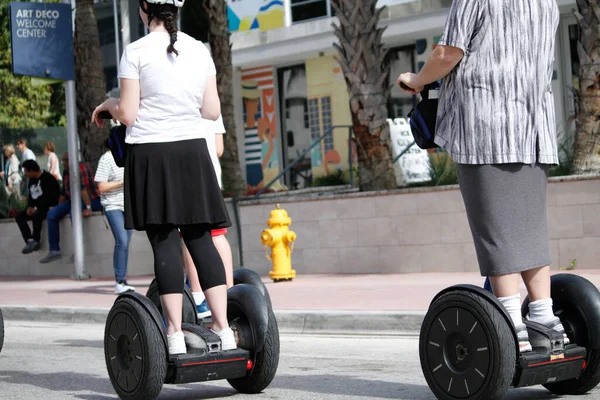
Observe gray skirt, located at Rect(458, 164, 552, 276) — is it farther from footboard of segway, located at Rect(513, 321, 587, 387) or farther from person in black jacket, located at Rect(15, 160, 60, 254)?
person in black jacket, located at Rect(15, 160, 60, 254)

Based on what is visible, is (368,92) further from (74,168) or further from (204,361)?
(204,361)

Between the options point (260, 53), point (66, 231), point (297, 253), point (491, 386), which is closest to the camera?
point (491, 386)

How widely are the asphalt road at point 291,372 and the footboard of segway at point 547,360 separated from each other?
1.45ft

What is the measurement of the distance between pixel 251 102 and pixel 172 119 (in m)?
21.0

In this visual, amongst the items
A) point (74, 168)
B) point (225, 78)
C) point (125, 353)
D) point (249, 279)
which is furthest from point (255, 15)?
point (125, 353)

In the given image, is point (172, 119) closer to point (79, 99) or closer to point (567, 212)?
point (567, 212)

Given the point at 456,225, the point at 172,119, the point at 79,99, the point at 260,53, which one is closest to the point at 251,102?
the point at 260,53

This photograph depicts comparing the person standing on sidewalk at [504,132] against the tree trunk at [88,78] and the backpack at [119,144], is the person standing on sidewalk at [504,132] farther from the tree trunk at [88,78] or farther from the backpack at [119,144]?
the tree trunk at [88,78]

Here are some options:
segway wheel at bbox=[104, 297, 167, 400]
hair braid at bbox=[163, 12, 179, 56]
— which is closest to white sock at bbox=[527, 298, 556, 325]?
segway wheel at bbox=[104, 297, 167, 400]

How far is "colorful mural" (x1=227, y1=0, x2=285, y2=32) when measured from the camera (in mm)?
24859

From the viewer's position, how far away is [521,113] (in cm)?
450

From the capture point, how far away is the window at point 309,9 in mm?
24453

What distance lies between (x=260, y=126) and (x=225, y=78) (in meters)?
10.4

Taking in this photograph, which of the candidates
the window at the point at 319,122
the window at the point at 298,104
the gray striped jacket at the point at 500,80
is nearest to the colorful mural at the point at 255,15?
the window at the point at 298,104
